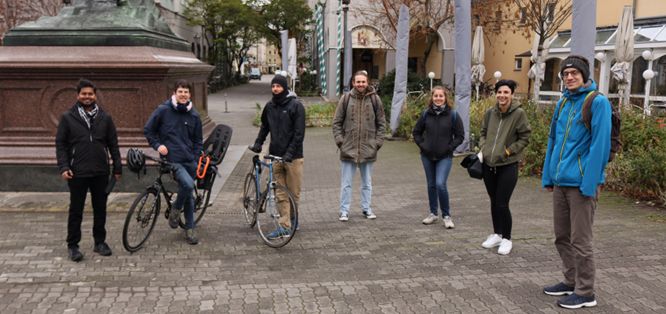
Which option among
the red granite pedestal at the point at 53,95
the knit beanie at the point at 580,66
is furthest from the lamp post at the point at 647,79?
the red granite pedestal at the point at 53,95

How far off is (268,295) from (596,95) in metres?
2.79

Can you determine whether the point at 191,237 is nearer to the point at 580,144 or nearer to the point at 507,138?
the point at 507,138

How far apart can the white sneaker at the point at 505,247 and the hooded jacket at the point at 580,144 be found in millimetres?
1300

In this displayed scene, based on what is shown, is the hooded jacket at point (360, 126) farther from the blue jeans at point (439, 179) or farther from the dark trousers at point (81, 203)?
the dark trousers at point (81, 203)

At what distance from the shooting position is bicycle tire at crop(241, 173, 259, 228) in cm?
629

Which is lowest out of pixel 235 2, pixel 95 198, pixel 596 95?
pixel 95 198

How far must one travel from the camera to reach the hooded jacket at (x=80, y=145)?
5184 mm

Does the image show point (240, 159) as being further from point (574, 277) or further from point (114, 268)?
point (574, 277)

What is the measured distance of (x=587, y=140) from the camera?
161 inches

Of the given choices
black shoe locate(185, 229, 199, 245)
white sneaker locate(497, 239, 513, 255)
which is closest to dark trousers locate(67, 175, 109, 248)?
black shoe locate(185, 229, 199, 245)

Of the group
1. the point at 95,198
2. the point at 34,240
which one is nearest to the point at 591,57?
the point at 95,198

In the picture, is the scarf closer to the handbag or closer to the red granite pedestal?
the red granite pedestal

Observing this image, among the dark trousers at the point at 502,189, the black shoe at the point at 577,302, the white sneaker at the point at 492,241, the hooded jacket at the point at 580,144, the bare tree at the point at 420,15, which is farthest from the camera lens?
the bare tree at the point at 420,15

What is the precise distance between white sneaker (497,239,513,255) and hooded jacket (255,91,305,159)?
2211 mm
